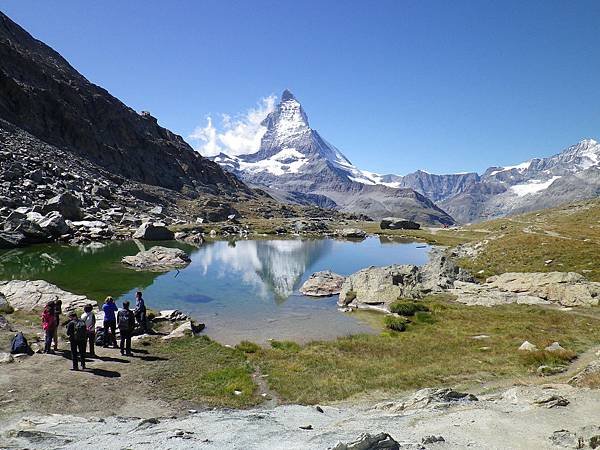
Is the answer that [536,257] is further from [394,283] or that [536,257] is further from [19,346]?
[19,346]

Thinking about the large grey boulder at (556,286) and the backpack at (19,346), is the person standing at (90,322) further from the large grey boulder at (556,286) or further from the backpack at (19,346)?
the large grey boulder at (556,286)

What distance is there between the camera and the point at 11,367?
21.2 meters

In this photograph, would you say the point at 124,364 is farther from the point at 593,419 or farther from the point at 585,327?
the point at 585,327

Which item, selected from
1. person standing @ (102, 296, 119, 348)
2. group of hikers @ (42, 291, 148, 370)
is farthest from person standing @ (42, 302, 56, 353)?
person standing @ (102, 296, 119, 348)

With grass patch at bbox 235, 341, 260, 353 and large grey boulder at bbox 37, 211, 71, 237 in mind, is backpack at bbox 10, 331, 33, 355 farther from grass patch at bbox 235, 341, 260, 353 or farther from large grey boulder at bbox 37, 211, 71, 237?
large grey boulder at bbox 37, 211, 71, 237

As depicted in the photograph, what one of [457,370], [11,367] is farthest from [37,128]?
[457,370]

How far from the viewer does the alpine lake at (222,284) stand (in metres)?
38.3

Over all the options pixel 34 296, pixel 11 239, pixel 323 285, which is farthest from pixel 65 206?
pixel 323 285

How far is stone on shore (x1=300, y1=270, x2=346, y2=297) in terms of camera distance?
54206 millimetres

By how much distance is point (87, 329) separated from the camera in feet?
77.8

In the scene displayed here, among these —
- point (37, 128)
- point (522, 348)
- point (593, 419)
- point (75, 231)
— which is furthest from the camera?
point (37, 128)

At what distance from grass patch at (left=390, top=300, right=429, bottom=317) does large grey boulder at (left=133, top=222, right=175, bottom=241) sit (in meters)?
76.1

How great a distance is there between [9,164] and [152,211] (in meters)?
44.2

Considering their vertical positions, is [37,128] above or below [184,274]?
above
